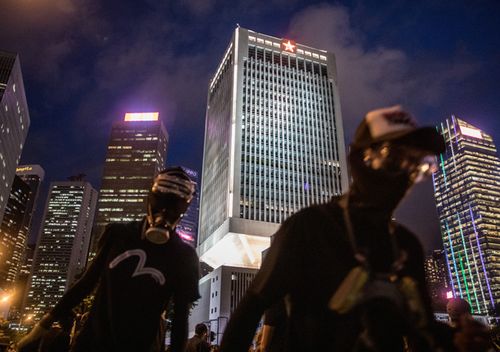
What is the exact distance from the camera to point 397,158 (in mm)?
1693

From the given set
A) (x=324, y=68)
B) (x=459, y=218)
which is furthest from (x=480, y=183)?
(x=324, y=68)

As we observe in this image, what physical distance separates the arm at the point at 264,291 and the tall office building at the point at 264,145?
71.6 metres

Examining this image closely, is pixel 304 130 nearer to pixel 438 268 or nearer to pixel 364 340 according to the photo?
pixel 364 340

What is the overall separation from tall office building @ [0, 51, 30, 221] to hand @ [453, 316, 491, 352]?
101 m

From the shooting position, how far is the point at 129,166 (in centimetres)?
18612

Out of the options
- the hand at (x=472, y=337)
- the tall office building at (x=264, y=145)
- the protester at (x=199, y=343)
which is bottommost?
the protester at (x=199, y=343)

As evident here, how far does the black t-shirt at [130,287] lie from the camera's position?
2.56 metres

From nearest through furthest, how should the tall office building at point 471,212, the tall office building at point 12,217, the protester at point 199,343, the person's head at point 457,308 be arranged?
the person's head at point 457,308, the protester at point 199,343, the tall office building at point 471,212, the tall office building at point 12,217

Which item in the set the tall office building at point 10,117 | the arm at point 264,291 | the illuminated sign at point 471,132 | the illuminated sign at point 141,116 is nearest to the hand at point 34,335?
the arm at point 264,291

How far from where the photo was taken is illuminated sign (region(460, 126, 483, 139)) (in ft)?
576

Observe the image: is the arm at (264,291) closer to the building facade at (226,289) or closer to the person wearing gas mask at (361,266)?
the person wearing gas mask at (361,266)

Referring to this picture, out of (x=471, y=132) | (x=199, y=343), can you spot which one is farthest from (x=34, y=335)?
(x=471, y=132)

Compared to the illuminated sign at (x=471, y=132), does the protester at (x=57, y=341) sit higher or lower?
lower

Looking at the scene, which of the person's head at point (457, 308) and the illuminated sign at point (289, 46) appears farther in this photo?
the illuminated sign at point (289, 46)
